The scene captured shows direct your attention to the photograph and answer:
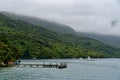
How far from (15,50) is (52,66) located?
25605 mm

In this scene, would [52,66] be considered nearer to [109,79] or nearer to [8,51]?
[8,51]

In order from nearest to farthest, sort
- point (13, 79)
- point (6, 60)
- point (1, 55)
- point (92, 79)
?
point (13, 79) → point (92, 79) → point (1, 55) → point (6, 60)

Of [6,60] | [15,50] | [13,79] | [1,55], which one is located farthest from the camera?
[15,50]

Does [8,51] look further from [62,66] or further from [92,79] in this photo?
[92,79]

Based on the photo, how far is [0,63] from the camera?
164875 mm

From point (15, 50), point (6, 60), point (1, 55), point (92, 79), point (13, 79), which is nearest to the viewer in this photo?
point (13, 79)

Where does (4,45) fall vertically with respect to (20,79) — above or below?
above

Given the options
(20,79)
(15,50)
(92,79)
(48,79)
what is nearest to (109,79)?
(92,79)

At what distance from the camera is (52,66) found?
639 feet

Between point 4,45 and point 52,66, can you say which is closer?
point 4,45

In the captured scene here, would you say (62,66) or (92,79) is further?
(62,66)

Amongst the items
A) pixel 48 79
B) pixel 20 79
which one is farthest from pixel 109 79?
pixel 20 79

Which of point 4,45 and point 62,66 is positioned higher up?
point 4,45

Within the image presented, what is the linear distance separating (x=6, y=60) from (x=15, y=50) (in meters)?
14.3
